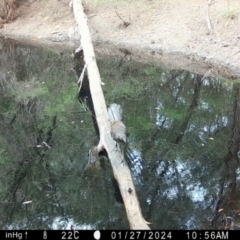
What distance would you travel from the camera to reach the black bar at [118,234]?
462 cm

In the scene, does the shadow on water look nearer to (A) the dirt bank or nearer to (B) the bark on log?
(B) the bark on log

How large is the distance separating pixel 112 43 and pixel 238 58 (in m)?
4.28

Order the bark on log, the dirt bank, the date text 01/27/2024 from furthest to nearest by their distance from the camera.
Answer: the dirt bank, the bark on log, the date text 01/27/2024

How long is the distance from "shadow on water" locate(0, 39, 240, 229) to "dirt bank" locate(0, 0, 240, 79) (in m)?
0.81

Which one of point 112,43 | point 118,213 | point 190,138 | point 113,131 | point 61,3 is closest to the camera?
point 118,213

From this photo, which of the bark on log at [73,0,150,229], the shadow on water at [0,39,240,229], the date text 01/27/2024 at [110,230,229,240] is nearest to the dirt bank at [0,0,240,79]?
the shadow on water at [0,39,240,229]

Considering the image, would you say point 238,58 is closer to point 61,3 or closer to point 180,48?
point 180,48

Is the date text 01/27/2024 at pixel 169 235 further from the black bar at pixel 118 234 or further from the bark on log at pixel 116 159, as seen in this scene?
the bark on log at pixel 116 159

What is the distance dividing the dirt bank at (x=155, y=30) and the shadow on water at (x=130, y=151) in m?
0.81

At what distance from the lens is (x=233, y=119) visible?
314 inches

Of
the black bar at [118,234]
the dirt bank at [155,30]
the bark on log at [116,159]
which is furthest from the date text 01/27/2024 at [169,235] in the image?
the dirt bank at [155,30]

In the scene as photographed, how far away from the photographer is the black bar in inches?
182

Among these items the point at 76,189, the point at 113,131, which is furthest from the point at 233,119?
the point at 76,189

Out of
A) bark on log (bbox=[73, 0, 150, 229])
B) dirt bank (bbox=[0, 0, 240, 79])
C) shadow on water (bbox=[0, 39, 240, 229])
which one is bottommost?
dirt bank (bbox=[0, 0, 240, 79])
